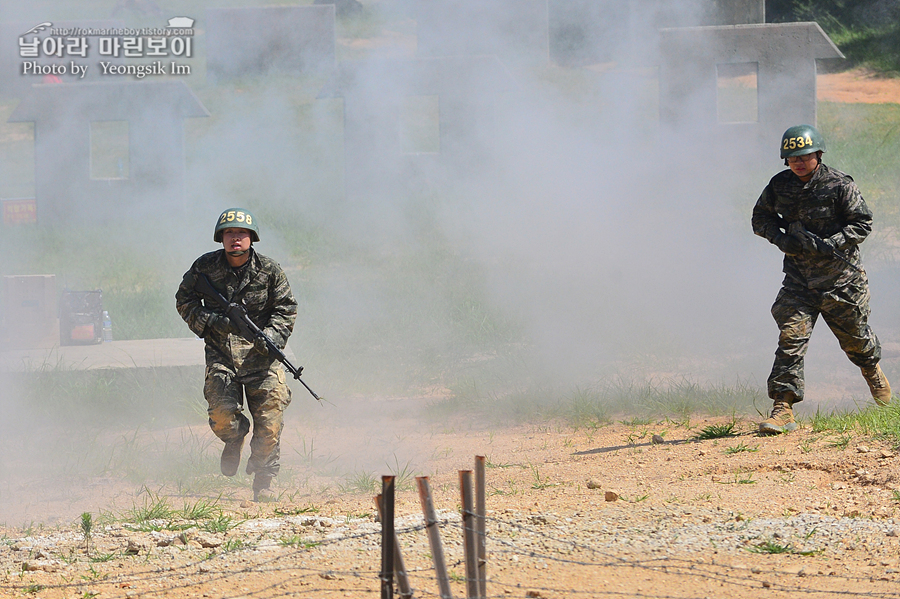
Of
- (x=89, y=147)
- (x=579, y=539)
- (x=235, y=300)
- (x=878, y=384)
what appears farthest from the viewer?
(x=89, y=147)

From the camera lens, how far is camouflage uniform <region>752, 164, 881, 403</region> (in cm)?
470

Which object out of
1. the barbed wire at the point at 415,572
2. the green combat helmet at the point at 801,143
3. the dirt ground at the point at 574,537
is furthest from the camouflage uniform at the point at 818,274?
the barbed wire at the point at 415,572

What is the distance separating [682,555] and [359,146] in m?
Result: 7.25

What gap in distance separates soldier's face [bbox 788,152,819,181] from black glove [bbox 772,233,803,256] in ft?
0.99

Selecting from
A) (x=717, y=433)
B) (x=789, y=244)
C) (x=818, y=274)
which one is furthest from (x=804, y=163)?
(x=717, y=433)

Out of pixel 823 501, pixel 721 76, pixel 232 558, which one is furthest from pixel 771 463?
pixel 721 76

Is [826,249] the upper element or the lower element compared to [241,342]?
upper

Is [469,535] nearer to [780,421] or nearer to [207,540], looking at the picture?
[207,540]

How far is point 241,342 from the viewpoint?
14.6 feet

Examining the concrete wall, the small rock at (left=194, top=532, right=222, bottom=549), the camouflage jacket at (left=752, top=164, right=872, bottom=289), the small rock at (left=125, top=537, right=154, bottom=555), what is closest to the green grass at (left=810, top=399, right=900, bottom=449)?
the camouflage jacket at (left=752, top=164, right=872, bottom=289)

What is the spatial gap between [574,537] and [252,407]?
1.80 meters

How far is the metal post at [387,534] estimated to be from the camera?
214 centimetres

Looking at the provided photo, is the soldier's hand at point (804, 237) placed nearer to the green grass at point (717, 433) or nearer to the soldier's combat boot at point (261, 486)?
the green grass at point (717, 433)

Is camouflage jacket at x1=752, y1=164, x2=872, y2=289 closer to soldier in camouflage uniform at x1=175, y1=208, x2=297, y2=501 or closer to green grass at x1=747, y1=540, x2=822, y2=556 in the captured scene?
green grass at x1=747, y1=540, x2=822, y2=556
